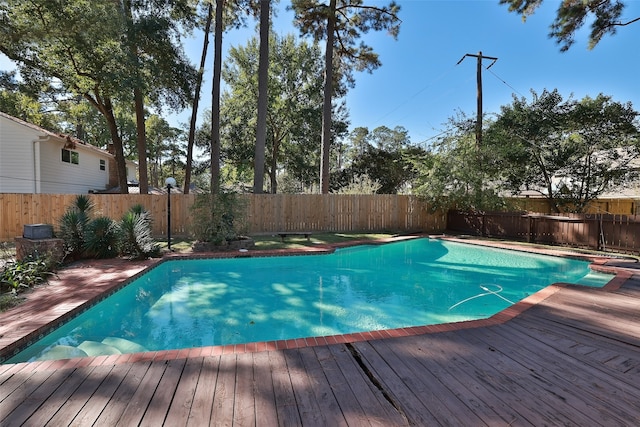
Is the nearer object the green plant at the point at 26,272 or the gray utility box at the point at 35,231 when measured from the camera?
the green plant at the point at 26,272

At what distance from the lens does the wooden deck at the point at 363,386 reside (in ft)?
5.64

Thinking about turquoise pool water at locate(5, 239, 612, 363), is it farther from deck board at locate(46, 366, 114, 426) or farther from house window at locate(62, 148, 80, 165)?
house window at locate(62, 148, 80, 165)

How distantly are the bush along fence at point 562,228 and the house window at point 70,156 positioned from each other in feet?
55.5

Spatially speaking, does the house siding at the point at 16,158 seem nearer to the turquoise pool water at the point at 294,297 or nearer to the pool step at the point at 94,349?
the turquoise pool water at the point at 294,297

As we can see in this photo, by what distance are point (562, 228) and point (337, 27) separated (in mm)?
11262

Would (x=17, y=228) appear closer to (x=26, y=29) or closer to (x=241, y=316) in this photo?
(x=26, y=29)

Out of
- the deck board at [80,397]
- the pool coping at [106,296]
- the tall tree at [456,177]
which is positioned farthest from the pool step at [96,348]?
the tall tree at [456,177]

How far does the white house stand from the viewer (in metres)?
12.2

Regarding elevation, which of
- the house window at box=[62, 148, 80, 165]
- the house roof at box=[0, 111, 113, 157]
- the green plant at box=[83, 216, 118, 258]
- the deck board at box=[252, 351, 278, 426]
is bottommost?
the deck board at box=[252, 351, 278, 426]

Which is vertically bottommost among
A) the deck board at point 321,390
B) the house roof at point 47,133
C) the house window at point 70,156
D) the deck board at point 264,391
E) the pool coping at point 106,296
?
the pool coping at point 106,296

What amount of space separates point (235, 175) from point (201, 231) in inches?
702

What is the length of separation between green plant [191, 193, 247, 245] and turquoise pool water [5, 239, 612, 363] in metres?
0.96

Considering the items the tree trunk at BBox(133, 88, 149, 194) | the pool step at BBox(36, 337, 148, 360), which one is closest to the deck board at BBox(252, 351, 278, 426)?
the pool step at BBox(36, 337, 148, 360)

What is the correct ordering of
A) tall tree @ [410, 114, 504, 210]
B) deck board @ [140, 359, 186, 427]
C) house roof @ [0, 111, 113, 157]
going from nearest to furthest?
1. deck board @ [140, 359, 186, 427]
2. tall tree @ [410, 114, 504, 210]
3. house roof @ [0, 111, 113, 157]
